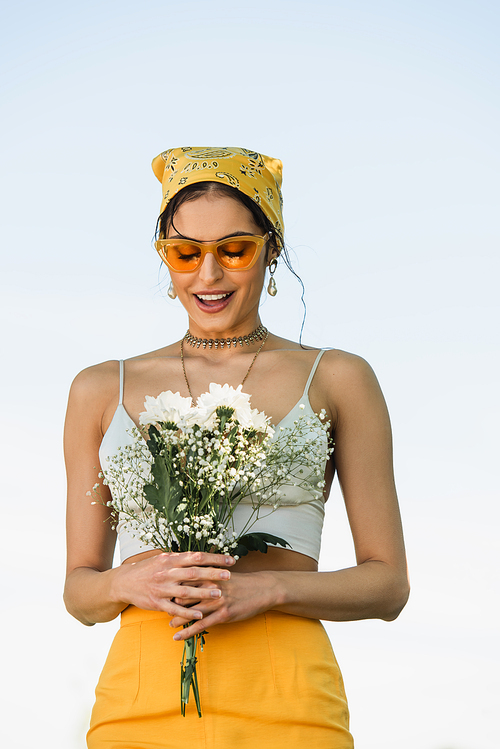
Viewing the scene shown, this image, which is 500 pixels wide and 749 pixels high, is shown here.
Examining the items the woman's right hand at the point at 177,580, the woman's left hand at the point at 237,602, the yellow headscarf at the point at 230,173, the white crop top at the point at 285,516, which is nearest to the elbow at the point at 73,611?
the white crop top at the point at 285,516

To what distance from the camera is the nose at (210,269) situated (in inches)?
139

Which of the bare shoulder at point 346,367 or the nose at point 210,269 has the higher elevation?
the nose at point 210,269

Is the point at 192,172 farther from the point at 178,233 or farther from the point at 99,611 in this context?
the point at 99,611

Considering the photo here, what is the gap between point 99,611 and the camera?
3207 millimetres

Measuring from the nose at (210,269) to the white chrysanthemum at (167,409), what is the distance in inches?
31.1

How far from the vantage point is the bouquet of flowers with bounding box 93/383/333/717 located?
2699 mm

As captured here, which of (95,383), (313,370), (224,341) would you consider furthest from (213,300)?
(95,383)

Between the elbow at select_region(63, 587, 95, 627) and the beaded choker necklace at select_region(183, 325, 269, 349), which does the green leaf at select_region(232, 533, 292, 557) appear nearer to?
the elbow at select_region(63, 587, 95, 627)

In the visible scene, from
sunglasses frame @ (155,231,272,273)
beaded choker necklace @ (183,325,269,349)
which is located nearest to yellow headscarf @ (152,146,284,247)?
sunglasses frame @ (155,231,272,273)

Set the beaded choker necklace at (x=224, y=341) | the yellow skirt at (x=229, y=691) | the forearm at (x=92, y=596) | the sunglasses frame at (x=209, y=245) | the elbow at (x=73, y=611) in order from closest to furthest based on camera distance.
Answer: the yellow skirt at (x=229, y=691) → the forearm at (x=92, y=596) → the elbow at (x=73, y=611) → the sunglasses frame at (x=209, y=245) → the beaded choker necklace at (x=224, y=341)

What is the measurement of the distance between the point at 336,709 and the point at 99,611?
0.92m

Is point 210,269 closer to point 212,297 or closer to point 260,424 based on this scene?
point 212,297

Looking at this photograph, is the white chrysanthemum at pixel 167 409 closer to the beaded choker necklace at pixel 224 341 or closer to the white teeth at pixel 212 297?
the white teeth at pixel 212 297

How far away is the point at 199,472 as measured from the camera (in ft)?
8.72
